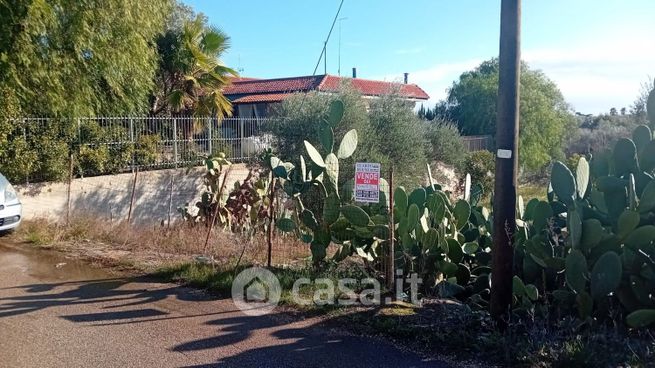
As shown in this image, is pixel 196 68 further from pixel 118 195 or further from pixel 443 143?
pixel 443 143

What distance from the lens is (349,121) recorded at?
45.6 feet

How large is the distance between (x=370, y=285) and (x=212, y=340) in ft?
7.08

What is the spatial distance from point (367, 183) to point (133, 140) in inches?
412

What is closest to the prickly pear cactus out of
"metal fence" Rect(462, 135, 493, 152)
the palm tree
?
the palm tree

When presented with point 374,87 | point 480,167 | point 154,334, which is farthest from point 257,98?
point 154,334

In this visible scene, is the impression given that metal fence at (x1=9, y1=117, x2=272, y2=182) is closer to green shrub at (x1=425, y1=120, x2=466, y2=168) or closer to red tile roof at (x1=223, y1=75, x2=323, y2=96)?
green shrub at (x1=425, y1=120, x2=466, y2=168)

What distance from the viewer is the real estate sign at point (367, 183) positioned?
6.67m

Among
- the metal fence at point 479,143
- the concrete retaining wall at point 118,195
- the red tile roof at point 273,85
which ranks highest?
the red tile roof at point 273,85

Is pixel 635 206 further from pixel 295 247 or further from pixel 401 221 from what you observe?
pixel 295 247

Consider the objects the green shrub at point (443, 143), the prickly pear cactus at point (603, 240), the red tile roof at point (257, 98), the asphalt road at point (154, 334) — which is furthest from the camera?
the red tile roof at point (257, 98)

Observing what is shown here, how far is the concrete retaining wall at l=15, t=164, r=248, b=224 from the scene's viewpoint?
42.2 ft

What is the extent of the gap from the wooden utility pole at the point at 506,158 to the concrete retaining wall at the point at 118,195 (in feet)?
30.8

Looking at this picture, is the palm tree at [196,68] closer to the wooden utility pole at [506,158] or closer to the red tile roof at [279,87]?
the red tile roof at [279,87]

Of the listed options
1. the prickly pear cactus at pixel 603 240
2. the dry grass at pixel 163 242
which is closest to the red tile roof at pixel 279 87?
the dry grass at pixel 163 242
